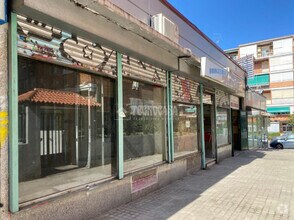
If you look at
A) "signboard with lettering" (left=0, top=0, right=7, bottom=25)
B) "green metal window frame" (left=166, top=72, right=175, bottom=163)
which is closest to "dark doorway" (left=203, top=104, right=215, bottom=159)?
"green metal window frame" (left=166, top=72, right=175, bottom=163)

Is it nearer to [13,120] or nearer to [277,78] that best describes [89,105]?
[13,120]

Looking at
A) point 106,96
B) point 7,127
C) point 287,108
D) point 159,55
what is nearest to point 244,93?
point 159,55

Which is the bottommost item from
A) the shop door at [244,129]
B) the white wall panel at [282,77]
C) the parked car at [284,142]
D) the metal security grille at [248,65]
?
the parked car at [284,142]

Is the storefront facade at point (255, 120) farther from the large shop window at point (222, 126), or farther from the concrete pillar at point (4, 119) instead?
the concrete pillar at point (4, 119)

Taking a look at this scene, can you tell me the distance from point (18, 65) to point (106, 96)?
2338 mm

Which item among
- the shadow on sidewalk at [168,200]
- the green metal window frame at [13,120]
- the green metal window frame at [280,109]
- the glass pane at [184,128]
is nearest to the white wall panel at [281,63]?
the green metal window frame at [280,109]

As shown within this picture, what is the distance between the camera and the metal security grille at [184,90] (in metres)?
8.84

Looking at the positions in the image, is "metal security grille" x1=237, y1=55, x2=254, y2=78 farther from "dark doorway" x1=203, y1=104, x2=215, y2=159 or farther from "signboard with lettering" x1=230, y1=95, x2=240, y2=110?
"dark doorway" x1=203, y1=104, x2=215, y2=159

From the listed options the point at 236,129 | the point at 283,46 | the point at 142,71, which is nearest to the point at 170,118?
the point at 142,71

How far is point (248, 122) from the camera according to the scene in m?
18.5

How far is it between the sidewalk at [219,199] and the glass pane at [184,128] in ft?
3.26

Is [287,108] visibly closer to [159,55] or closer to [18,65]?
[159,55]

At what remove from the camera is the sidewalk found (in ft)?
17.5

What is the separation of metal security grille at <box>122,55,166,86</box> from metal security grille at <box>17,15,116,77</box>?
1.61ft
